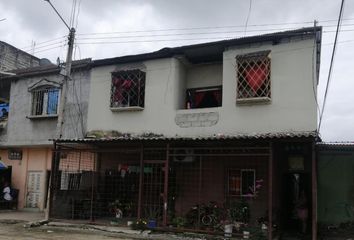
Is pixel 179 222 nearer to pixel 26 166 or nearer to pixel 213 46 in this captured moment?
pixel 213 46

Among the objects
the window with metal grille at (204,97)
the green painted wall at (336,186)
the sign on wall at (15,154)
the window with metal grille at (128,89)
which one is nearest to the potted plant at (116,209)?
the window with metal grille at (128,89)

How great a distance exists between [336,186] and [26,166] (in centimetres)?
1462

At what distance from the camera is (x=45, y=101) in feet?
68.3

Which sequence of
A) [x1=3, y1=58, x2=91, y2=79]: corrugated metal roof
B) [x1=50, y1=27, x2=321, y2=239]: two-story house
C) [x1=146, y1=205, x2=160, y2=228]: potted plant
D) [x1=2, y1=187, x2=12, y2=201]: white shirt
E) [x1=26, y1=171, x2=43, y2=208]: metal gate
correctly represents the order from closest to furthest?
[x1=146, y1=205, x2=160, y2=228]: potted plant < [x1=50, y1=27, x2=321, y2=239]: two-story house < [x1=3, y1=58, x2=91, y2=79]: corrugated metal roof < [x1=2, y1=187, x2=12, y2=201]: white shirt < [x1=26, y1=171, x2=43, y2=208]: metal gate

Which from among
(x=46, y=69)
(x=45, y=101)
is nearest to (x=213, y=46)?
(x=46, y=69)

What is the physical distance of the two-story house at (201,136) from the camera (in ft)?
48.9

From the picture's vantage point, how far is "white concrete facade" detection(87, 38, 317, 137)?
14867 mm

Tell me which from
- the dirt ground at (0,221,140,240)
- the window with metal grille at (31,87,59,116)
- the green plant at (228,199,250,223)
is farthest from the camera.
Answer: the window with metal grille at (31,87,59,116)

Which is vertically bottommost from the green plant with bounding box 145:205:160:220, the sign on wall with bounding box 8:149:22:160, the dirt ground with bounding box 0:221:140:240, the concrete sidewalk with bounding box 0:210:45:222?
the dirt ground with bounding box 0:221:140:240

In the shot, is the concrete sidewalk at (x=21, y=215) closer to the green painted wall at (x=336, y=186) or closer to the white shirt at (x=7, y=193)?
the white shirt at (x=7, y=193)

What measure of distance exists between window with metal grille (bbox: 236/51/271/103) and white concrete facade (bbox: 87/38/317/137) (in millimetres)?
198

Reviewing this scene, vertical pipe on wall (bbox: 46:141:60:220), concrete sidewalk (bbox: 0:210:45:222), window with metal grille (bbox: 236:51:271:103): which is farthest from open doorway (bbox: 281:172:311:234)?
concrete sidewalk (bbox: 0:210:45:222)

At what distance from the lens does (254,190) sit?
617 inches

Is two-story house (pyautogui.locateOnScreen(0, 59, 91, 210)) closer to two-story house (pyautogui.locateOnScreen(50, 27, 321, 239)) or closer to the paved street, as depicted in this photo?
two-story house (pyautogui.locateOnScreen(50, 27, 321, 239))
